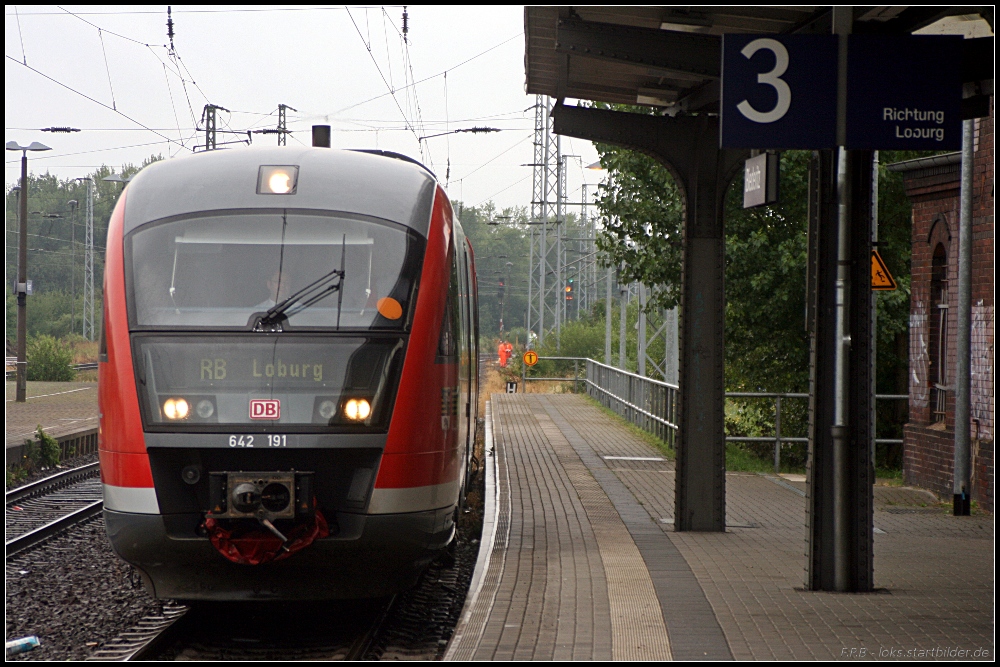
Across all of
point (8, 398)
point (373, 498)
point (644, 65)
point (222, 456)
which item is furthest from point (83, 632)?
point (8, 398)

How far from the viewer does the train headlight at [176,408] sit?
628cm

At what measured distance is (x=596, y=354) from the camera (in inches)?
1467

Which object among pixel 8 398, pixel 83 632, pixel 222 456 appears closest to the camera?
pixel 222 456

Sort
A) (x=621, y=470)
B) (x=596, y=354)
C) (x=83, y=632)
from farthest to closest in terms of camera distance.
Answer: (x=596, y=354) → (x=621, y=470) → (x=83, y=632)

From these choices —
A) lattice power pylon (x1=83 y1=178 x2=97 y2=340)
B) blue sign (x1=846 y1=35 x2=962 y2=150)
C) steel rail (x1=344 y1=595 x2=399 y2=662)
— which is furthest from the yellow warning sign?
lattice power pylon (x1=83 y1=178 x2=97 y2=340)

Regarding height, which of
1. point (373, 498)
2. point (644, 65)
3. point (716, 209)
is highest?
point (644, 65)

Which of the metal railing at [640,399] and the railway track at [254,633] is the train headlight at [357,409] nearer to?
the railway track at [254,633]

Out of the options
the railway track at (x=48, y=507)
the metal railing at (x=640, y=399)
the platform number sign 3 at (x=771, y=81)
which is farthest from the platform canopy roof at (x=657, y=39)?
the railway track at (x=48, y=507)

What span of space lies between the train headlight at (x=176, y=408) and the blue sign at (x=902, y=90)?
4.27 metres

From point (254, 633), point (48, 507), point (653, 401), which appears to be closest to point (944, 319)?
point (653, 401)

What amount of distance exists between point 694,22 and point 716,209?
2.15 metres

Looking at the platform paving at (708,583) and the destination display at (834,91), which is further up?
the destination display at (834,91)

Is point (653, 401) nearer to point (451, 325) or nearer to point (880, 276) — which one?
point (880, 276)

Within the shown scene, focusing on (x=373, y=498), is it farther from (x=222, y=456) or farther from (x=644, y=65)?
(x=644, y=65)
